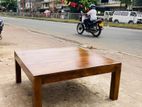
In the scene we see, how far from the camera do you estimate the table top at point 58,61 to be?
3.04 m

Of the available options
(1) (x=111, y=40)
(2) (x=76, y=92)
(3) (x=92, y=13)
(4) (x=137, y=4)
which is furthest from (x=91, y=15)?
(4) (x=137, y=4)

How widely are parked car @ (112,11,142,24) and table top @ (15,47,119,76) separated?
2285 cm

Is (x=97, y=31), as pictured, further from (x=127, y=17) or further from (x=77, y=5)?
(x=77, y=5)

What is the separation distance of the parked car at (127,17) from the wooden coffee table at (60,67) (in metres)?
23.0

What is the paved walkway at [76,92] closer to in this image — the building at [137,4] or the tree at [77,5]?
the building at [137,4]

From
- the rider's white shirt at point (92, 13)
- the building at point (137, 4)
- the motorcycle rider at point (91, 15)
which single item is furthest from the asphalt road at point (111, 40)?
the building at point (137, 4)

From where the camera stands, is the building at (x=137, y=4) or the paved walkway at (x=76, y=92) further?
the building at (x=137, y=4)

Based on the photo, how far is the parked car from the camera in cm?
2569

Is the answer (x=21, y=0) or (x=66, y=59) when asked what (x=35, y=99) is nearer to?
(x=66, y=59)

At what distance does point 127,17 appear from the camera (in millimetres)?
26344

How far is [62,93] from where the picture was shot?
368 cm

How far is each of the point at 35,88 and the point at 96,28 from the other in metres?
9.18

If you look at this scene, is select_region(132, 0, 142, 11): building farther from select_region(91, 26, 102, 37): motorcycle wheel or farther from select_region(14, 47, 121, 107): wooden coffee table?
select_region(14, 47, 121, 107): wooden coffee table

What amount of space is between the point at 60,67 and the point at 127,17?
24447 mm
